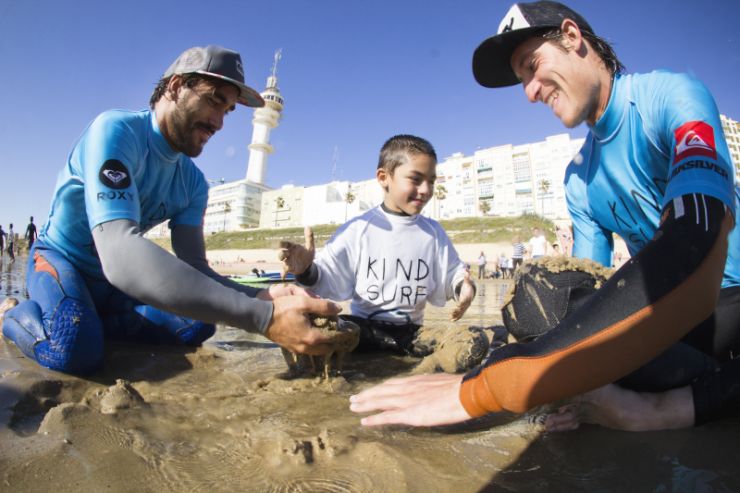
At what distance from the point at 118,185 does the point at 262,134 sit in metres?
82.2

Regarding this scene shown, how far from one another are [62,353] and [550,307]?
227 centimetres

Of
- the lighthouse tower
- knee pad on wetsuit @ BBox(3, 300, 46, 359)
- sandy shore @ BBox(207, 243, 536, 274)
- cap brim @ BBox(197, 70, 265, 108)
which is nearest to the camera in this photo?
knee pad on wetsuit @ BBox(3, 300, 46, 359)

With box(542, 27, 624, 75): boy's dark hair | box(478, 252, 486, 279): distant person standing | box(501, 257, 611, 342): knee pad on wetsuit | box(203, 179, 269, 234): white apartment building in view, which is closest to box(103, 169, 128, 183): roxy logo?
box(501, 257, 611, 342): knee pad on wetsuit

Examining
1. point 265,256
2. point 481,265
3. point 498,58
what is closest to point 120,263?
point 498,58

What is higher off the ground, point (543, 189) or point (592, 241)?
point (543, 189)

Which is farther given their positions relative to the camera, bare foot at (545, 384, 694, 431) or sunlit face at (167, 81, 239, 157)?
sunlit face at (167, 81, 239, 157)

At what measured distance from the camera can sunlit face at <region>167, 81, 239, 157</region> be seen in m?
2.21

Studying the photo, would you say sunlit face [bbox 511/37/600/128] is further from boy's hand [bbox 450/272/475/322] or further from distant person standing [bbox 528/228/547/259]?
distant person standing [bbox 528/228/547/259]

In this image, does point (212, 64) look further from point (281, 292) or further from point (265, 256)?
point (265, 256)

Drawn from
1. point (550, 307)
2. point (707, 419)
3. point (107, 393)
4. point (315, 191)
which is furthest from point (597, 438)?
point (315, 191)

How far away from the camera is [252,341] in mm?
3264

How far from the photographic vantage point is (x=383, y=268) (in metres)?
2.82

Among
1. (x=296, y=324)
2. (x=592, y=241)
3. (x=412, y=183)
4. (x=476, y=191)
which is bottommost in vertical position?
(x=296, y=324)

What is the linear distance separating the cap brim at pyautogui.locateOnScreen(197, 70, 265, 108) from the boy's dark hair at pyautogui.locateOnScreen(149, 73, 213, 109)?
8 centimetres
